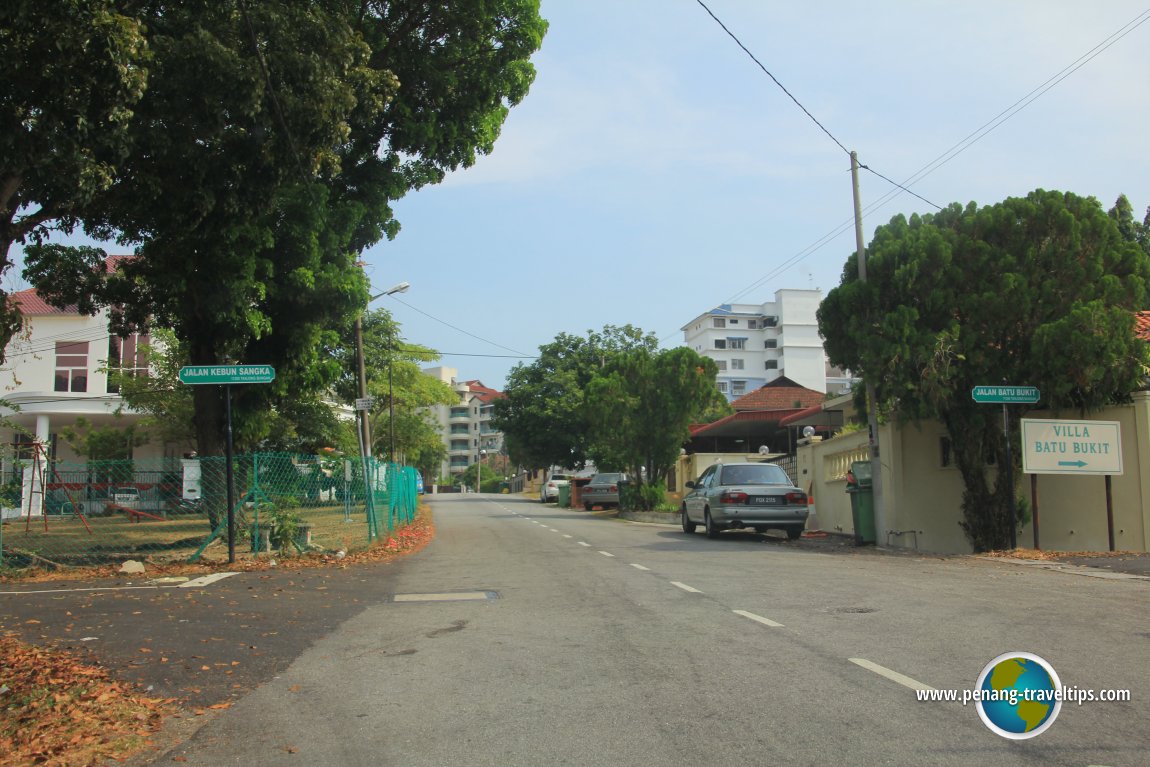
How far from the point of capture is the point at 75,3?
24.4 feet

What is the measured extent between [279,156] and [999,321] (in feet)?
39.6

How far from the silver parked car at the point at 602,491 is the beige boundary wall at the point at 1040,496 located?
2042 centimetres

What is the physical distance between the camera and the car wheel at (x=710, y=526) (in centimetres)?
2002

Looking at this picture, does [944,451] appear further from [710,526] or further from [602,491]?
[602,491]

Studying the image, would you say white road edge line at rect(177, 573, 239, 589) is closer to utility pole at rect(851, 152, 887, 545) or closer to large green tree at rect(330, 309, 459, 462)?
utility pole at rect(851, 152, 887, 545)

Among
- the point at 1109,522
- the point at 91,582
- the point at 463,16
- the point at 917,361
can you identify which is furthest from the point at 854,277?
the point at 91,582

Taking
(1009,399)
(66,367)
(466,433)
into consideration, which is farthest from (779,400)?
(466,433)

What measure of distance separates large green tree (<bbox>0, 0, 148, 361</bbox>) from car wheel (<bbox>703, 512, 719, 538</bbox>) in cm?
1419

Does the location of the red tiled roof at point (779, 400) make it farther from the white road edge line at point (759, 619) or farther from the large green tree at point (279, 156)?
the white road edge line at point (759, 619)

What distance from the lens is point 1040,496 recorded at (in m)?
17.6

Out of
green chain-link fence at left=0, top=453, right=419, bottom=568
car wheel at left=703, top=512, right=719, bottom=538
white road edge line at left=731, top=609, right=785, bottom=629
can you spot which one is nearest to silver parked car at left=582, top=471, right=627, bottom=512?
car wheel at left=703, top=512, right=719, bottom=538

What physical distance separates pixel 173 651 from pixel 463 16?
38.5 ft

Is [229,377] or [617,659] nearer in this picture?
[617,659]

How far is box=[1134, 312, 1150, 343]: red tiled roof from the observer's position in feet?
55.6
